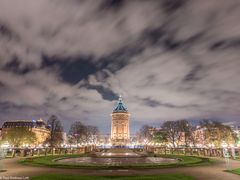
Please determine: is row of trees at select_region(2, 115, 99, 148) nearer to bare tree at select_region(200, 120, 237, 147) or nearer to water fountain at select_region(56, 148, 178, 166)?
water fountain at select_region(56, 148, 178, 166)

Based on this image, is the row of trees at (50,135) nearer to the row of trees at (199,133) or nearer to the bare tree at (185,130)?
the row of trees at (199,133)

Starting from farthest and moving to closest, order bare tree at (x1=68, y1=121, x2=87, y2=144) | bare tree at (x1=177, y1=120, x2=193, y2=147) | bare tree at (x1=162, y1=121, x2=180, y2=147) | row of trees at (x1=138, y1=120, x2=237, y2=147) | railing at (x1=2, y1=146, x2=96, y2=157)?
bare tree at (x1=68, y1=121, x2=87, y2=144) < bare tree at (x1=162, y1=121, x2=180, y2=147) < bare tree at (x1=177, y1=120, x2=193, y2=147) < row of trees at (x1=138, y1=120, x2=237, y2=147) < railing at (x1=2, y1=146, x2=96, y2=157)

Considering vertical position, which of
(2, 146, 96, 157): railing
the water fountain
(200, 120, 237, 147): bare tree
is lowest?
the water fountain

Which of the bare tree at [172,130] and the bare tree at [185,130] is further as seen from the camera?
the bare tree at [172,130]

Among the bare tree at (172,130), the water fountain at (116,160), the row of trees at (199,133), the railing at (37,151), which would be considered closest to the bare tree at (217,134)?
the row of trees at (199,133)

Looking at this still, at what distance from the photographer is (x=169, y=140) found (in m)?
128

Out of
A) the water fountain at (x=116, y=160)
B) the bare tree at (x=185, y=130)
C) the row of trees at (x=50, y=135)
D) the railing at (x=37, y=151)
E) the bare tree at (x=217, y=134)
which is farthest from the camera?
the bare tree at (x=185, y=130)

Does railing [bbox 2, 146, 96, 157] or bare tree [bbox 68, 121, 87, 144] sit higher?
bare tree [bbox 68, 121, 87, 144]

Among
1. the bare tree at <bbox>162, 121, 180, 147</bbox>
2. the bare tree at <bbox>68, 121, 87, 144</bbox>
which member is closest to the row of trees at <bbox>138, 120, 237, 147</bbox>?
the bare tree at <bbox>162, 121, 180, 147</bbox>

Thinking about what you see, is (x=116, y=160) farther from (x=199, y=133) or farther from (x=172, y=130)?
(x=199, y=133)

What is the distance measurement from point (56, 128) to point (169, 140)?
6367 cm

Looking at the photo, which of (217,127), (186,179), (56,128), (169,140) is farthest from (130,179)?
(169,140)

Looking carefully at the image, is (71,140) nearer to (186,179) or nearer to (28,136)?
(28,136)

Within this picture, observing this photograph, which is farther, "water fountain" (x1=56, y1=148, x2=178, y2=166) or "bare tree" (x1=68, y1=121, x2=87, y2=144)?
"bare tree" (x1=68, y1=121, x2=87, y2=144)
